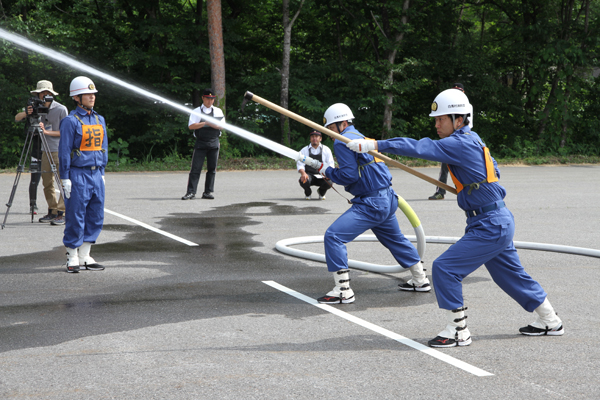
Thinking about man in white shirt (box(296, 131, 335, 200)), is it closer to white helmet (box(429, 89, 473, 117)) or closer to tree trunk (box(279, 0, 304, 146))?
white helmet (box(429, 89, 473, 117))

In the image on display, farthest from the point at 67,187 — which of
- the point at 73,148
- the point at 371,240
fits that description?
the point at 371,240

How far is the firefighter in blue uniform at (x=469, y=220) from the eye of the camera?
4.72 meters

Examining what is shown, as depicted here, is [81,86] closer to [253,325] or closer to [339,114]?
[339,114]

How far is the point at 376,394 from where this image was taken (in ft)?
12.7

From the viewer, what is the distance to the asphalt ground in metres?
4.02

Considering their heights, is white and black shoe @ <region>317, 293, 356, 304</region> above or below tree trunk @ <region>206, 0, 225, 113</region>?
below

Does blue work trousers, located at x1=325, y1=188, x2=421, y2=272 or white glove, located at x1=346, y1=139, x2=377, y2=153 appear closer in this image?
white glove, located at x1=346, y1=139, x2=377, y2=153

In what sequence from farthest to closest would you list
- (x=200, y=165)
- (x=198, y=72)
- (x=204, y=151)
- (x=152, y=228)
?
(x=198, y=72)
(x=204, y=151)
(x=200, y=165)
(x=152, y=228)

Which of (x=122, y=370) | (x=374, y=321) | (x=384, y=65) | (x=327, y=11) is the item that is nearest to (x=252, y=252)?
(x=374, y=321)

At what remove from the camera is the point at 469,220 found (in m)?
4.91

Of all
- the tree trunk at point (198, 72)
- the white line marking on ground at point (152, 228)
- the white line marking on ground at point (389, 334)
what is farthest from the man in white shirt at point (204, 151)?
the tree trunk at point (198, 72)

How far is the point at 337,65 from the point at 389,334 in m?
21.6

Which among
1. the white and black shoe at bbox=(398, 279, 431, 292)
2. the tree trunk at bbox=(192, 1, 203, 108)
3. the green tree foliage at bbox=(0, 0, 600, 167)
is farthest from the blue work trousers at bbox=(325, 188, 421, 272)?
the tree trunk at bbox=(192, 1, 203, 108)

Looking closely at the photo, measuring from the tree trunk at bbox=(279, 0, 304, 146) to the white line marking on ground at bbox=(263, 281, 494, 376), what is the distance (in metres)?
17.8
